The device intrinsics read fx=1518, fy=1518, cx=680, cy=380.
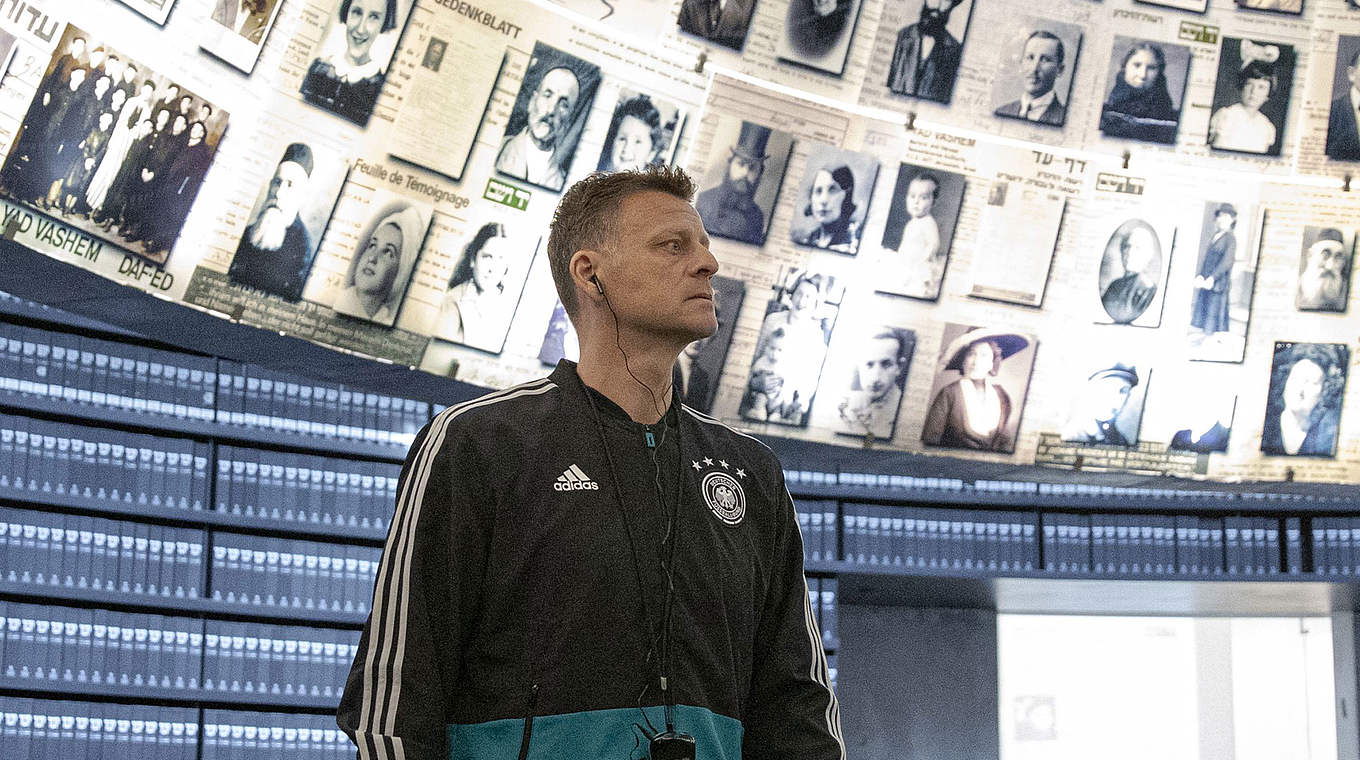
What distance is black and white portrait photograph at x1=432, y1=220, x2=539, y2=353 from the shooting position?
9.60ft

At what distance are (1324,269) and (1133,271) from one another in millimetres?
452

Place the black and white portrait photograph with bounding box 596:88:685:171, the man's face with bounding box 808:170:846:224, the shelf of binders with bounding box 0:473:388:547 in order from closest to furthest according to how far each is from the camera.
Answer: the black and white portrait photograph with bounding box 596:88:685:171, the man's face with bounding box 808:170:846:224, the shelf of binders with bounding box 0:473:388:547

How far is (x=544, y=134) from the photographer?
293 cm

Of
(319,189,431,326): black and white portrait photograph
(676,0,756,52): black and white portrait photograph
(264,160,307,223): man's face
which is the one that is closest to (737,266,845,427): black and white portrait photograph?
(676,0,756,52): black and white portrait photograph

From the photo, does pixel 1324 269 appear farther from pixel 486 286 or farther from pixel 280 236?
pixel 280 236

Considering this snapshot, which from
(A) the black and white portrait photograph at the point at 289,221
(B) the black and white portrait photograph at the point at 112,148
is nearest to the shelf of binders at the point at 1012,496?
(A) the black and white portrait photograph at the point at 289,221

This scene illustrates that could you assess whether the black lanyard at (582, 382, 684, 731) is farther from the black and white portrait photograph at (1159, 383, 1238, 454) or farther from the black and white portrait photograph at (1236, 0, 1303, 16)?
the black and white portrait photograph at (1236, 0, 1303, 16)

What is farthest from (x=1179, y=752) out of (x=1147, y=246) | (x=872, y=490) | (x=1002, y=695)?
(x=1147, y=246)

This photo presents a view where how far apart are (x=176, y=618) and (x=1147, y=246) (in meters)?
2.70

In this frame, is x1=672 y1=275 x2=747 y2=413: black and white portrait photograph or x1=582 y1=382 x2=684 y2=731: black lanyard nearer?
x1=582 y1=382 x2=684 y2=731: black lanyard

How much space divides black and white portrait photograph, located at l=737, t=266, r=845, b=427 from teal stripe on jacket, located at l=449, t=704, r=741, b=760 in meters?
2.01

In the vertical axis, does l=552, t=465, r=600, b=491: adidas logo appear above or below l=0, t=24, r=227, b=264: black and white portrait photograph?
below

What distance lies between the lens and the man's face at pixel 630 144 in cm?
300

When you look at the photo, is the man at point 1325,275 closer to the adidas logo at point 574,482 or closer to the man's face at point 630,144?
the man's face at point 630,144
